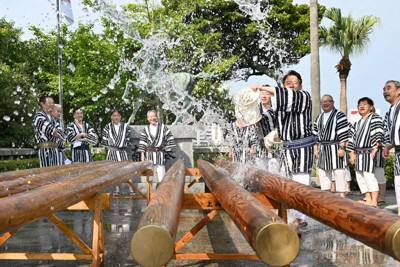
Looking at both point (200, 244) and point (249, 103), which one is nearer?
point (200, 244)

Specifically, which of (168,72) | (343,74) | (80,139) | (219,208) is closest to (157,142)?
(80,139)

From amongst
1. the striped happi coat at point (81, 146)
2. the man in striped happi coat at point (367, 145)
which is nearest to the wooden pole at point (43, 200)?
the man in striped happi coat at point (367, 145)

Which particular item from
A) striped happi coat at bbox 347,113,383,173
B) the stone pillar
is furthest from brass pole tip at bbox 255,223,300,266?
→ the stone pillar

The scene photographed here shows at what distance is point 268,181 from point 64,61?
24536 millimetres

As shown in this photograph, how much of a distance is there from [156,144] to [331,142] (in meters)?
3.04

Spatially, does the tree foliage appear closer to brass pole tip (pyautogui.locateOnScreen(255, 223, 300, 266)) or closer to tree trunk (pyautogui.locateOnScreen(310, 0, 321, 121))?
tree trunk (pyautogui.locateOnScreen(310, 0, 321, 121))

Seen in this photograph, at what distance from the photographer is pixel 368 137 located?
26.7 ft

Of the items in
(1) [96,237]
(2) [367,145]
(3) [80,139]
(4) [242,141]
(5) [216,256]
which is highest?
(3) [80,139]

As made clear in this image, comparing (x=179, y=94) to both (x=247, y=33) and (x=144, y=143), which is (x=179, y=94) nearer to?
(x=144, y=143)

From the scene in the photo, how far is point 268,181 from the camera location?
3.85m

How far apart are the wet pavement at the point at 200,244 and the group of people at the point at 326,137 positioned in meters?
0.53

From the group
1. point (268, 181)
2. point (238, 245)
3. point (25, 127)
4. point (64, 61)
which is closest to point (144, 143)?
point (238, 245)

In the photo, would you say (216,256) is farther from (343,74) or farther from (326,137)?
(343,74)

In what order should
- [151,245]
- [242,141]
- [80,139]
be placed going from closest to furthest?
1. [151,245]
2. [242,141]
3. [80,139]
